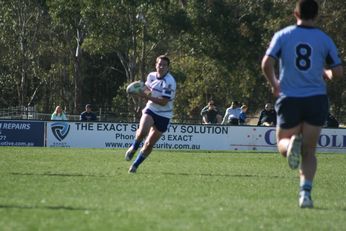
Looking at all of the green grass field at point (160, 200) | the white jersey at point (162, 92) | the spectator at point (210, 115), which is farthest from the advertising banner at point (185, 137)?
the white jersey at point (162, 92)

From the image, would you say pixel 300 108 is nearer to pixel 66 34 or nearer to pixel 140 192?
pixel 140 192

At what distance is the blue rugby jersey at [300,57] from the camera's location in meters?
8.84

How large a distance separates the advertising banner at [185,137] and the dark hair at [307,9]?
63.4 feet

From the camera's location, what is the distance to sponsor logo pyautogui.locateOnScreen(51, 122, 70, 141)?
2825 centimetres

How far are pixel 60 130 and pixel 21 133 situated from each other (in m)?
1.43

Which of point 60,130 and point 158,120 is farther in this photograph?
point 60,130

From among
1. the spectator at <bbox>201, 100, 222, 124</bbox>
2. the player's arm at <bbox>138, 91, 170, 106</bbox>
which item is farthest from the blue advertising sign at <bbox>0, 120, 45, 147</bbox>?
the player's arm at <bbox>138, 91, 170, 106</bbox>

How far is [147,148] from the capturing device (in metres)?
14.2

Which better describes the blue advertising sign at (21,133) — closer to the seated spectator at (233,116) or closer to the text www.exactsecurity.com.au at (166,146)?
the text www.exactsecurity.com.au at (166,146)

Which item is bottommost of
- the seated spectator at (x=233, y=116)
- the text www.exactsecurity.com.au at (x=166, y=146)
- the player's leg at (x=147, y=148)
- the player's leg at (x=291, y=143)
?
the text www.exactsecurity.com.au at (x=166, y=146)

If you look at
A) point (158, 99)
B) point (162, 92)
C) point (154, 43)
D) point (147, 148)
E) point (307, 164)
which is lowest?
point (154, 43)

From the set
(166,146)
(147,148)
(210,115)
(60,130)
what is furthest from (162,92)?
(210,115)

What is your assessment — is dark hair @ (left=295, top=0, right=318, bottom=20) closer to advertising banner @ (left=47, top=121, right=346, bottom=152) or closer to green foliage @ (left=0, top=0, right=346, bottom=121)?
advertising banner @ (left=47, top=121, right=346, bottom=152)

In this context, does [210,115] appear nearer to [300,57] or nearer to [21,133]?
[21,133]
